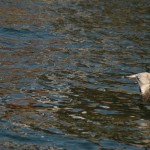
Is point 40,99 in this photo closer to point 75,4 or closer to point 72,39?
point 72,39

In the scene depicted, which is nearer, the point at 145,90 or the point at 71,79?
the point at 145,90

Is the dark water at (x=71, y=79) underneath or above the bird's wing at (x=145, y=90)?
underneath

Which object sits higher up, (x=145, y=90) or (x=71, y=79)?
(x=145, y=90)

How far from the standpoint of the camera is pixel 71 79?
1288 cm

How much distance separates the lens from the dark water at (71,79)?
9266 millimetres

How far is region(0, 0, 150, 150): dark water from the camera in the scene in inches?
365

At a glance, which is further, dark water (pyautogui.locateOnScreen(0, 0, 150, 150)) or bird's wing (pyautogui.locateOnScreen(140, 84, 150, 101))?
bird's wing (pyautogui.locateOnScreen(140, 84, 150, 101))

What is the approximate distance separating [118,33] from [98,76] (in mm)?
6432

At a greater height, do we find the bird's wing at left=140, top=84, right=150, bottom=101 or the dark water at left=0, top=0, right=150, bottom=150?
the bird's wing at left=140, top=84, right=150, bottom=101

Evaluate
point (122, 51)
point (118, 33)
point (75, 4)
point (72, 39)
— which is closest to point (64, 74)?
point (122, 51)

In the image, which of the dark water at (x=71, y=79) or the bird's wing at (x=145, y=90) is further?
the bird's wing at (x=145, y=90)

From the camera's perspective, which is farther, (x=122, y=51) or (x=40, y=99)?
(x=122, y=51)

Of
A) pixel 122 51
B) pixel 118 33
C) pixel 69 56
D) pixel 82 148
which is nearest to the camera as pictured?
pixel 82 148

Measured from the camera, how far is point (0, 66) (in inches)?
539
